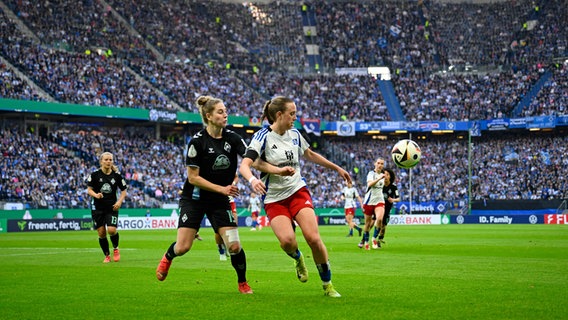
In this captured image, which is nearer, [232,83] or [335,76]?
[232,83]

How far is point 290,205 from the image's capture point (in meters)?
10.7

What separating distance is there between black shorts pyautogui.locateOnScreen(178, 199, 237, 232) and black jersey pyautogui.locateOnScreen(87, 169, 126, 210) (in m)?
8.08

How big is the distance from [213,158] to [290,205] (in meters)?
1.34

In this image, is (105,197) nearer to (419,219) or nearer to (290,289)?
(290,289)

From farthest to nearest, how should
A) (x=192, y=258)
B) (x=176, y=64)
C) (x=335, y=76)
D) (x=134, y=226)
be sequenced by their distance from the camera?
(x=335, y=76)
(x=176, y=64)
(x=134, y=226)
(x=192, y=258)

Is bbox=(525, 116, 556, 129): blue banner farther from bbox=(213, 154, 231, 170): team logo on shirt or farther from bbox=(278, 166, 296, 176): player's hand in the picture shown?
bbox=(278, 166, 296, 176): player's hand

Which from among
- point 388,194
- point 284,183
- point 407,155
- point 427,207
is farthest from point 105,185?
point 427,207

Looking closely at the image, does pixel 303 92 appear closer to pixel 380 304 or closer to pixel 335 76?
pixel 335 76

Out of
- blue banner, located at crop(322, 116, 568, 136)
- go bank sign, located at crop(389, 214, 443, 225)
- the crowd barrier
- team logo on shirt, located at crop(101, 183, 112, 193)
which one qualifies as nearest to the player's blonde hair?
team logo on shirt, located at crop(101, 183, 112, 193)

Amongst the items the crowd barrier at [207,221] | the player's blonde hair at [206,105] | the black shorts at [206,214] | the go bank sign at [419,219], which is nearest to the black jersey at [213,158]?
the black shorts at [206,214]

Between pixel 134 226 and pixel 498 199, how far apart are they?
34712 mm

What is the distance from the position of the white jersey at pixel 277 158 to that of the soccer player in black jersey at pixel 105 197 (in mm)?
9098

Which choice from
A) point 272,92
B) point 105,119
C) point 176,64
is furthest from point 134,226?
point 272,92

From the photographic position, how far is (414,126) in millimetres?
78750
